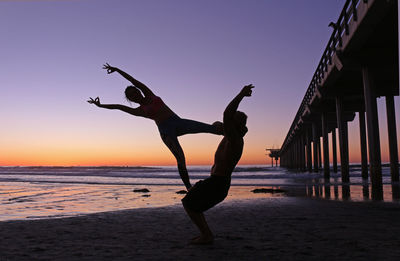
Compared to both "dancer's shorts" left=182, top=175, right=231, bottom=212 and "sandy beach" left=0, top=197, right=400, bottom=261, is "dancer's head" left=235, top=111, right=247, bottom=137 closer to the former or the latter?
"dancer's shorts" left=182, top=175, right=231, bottom=212

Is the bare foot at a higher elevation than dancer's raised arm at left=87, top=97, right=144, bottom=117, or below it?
below

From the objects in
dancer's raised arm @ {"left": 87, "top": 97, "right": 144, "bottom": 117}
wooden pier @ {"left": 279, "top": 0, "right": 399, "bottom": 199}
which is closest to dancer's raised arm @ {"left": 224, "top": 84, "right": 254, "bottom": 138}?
dancer's raised arm @ {"left": 87, "top": 97, "right": 144, "bottom": 117}

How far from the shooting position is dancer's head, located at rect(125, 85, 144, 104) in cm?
466

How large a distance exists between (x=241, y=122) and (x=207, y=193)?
0.82 m

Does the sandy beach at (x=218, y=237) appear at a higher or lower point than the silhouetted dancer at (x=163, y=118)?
lower

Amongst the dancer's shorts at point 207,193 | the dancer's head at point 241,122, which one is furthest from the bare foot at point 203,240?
the dancer's head at point 241,122

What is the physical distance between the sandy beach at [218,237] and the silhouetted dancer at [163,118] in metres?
0.99

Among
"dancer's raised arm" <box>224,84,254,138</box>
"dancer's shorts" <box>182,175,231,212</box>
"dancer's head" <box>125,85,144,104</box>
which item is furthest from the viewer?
"dancer's head" <box>125,85,144,104</box>

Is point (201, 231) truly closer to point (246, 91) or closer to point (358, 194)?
point (246, 91)

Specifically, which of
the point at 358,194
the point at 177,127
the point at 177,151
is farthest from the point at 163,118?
the point at 358,194

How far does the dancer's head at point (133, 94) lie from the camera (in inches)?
184

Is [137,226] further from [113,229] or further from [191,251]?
[191,251]

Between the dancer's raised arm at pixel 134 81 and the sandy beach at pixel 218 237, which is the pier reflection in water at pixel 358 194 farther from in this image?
the dancer's raised arm at pixel 134 81

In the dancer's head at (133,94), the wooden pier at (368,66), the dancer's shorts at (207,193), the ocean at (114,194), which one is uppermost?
the wooden pier at (368,66)
